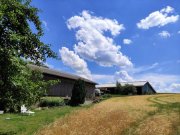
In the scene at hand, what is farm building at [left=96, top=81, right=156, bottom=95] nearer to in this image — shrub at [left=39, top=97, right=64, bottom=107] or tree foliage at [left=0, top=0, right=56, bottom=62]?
Answer: shrub at [left=39, top=97, right=64, bottom=107]

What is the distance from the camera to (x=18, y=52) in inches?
678

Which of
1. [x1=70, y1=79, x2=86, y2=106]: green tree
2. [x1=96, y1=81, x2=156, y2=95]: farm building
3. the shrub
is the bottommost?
the shrub

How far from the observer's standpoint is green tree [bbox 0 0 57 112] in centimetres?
1552

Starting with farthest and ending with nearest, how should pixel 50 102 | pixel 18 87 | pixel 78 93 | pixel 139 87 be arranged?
pixel 139 87, pixel 78 93, pixel 50 102, pixel 18 87

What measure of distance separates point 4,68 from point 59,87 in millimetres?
42233

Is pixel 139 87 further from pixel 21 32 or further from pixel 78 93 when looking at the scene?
pixel 21 32

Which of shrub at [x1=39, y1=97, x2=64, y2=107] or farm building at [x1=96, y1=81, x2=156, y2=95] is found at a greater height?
farm building at [x1=96, y1=81, x2=156, y2=95]

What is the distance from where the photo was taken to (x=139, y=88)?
115 meters

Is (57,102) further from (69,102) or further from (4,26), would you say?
(4,26)

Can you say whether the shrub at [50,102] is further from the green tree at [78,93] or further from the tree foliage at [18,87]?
the tree foliage at [18,87]

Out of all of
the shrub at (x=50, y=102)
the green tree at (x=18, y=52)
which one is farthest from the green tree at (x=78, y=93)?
the green tree at (x=18, y=52)

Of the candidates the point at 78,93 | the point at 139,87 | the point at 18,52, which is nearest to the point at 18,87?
the point at 18,52

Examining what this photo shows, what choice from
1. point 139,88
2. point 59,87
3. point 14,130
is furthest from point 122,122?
point 139,88

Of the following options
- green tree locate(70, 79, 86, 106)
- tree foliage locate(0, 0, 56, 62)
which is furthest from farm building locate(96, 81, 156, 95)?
tree foliage locate(0, 0, 56, 62)
